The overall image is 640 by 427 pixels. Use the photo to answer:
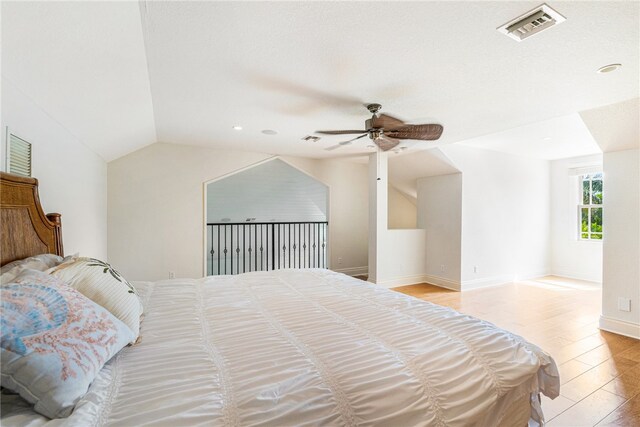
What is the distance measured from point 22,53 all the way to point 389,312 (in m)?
2.28

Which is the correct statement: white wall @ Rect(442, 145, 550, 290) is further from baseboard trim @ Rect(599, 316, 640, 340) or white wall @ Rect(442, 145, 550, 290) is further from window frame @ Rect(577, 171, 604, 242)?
baseboard trim @ Rect(599, 316, 640, 340)

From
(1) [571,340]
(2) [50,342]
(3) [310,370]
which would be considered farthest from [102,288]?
(1) [571,340]

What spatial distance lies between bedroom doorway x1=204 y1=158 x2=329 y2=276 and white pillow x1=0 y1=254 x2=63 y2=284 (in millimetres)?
4566

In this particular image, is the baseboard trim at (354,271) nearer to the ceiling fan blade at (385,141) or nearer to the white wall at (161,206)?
the white wall at (161,206)

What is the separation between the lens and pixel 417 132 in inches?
105

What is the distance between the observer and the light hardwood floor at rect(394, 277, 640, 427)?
1.93 metres

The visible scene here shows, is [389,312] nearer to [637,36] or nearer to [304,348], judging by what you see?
[304,348]

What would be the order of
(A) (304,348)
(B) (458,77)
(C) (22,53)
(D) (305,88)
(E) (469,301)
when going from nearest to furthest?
1. (A) (304,348)
2. (C) (22,53)
3. (B) (458,77)
4. (D) (305,88)
5. (E) (469,301)

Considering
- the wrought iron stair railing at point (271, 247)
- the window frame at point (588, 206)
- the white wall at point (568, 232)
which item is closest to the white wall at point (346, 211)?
the wrought iron stair railing at point (271, 247)

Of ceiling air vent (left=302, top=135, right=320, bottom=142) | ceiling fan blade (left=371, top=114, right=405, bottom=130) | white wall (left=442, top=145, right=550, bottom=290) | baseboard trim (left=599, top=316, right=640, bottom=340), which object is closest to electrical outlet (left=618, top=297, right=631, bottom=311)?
baseboard trim (left=599, top=316, right=640, bottom=340)

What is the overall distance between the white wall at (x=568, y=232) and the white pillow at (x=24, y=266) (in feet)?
24.9

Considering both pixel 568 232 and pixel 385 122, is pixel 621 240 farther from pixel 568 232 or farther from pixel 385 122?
pixel 568 232

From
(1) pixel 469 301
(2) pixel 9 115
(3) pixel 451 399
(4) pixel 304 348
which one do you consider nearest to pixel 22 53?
(2) pixel 9 115

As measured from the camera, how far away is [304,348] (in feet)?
3.87
